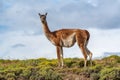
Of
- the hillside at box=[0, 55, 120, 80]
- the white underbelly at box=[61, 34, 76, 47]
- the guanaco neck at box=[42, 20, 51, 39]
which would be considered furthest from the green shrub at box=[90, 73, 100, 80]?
the guanaco neck at box=[42, 20, 51, 39]

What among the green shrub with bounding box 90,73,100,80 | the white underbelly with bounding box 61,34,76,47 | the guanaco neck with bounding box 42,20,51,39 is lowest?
the green shrub with bounding box 90,73,100,80

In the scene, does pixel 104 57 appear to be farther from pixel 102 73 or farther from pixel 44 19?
pixel 102 73

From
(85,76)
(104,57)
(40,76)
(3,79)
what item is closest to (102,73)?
(85,76)

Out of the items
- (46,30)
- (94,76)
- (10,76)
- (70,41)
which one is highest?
(46,30)

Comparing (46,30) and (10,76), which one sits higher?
(46,30)

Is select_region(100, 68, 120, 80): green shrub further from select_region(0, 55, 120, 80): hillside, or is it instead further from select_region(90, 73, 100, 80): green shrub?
select_region(90, 73, 100, 80): green shrub

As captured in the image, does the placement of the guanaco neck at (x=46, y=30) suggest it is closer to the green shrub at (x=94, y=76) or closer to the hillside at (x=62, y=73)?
the hillside at (x=62, y=73)

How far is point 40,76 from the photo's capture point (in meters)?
27.8

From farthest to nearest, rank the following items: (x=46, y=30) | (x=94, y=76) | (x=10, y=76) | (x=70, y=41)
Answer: (x=46, y=30), (x=70, y=41), (x=94, y=76), (x=10, y=76)

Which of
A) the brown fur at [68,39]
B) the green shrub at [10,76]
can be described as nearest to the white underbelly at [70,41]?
the brown fur at [68,39]

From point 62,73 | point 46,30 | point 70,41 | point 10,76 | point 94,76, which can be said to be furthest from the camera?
point 46,30

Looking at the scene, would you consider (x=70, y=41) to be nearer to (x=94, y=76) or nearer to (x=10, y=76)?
(x=94, y=76)

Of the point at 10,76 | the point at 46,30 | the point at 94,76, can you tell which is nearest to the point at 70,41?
the point at 46,30

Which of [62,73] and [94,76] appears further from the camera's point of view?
[62,73]
